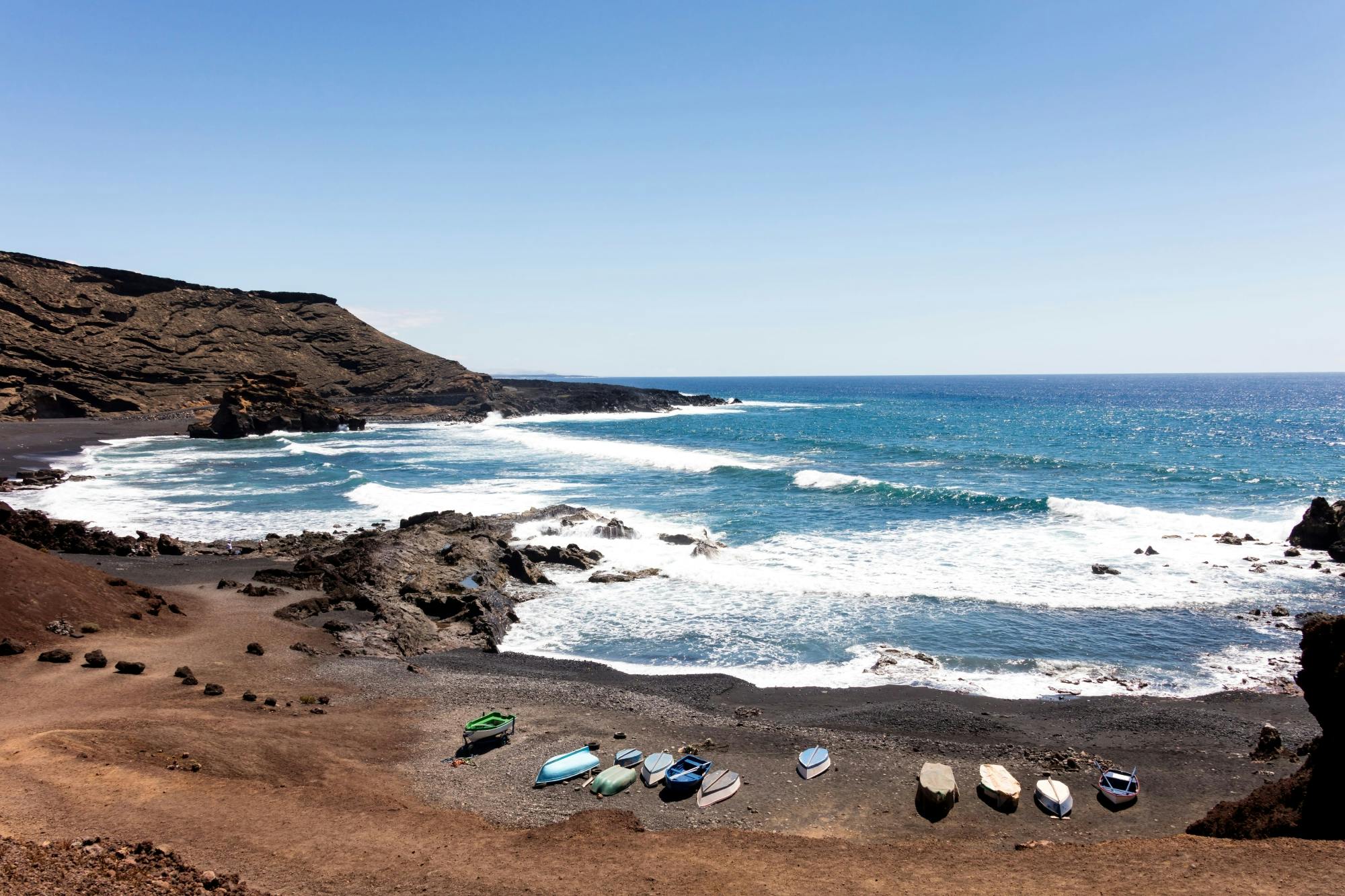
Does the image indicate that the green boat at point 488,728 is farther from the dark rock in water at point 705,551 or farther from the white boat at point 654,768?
the dark rock in water at point 705,551

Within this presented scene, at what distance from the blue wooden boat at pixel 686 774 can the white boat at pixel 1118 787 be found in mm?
6392

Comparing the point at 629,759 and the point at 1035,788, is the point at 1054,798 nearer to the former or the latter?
the point at 1035,788

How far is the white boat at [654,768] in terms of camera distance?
12.4 metres

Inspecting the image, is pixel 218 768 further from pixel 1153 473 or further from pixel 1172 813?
pixel 1153 473

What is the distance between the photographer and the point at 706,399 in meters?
138

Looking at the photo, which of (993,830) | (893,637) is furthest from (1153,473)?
(993,830)

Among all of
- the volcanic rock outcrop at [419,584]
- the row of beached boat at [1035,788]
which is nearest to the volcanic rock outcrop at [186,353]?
the volcanic rock outcrop at [419,584]

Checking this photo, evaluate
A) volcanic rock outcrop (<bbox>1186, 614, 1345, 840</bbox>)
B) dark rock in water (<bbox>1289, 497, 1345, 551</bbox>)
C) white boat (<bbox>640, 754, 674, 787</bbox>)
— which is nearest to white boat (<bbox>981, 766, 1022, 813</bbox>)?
volcanic rock outcrop (<bbox>1186, 614, 1345, 840</bbox>)

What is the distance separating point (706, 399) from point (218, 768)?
128 metres

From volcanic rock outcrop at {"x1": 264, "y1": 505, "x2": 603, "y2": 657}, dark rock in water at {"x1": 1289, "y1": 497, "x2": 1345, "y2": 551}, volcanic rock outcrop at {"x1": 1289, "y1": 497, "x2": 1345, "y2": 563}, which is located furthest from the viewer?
dark rock in water at {"x1": 1289, "y1": 497, "x2": 1345, "y2": 551}

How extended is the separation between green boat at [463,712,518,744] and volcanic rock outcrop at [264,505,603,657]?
19.1ft

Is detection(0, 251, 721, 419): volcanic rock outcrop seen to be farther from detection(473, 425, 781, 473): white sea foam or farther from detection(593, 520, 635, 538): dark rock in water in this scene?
detection(593, 520, 635, 538): dark rock in water

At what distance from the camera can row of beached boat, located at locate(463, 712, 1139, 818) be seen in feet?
38.7

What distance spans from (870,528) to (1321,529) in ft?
55.0
